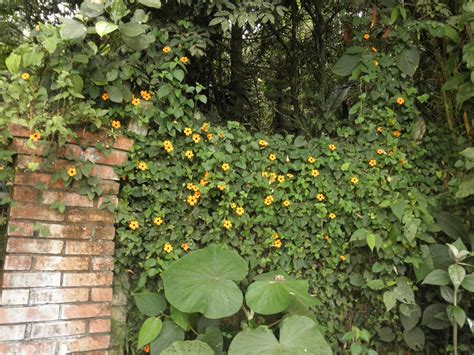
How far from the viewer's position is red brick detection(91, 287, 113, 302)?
2039mm

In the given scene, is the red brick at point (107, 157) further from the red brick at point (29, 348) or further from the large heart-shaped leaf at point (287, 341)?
the large heart-shaped leaf at point (287, 341)

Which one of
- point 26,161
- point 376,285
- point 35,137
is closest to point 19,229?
point 26,161

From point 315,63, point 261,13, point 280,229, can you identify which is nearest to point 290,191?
point 280,229

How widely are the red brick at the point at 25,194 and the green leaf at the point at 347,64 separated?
2.07 metres

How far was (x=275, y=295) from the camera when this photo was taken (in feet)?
6.73

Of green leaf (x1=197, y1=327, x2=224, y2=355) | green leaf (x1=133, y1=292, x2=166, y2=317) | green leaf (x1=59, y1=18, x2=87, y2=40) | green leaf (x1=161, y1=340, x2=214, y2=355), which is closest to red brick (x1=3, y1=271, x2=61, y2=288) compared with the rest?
green leaf (x1=133, y1=292, x2=166, y2=317)

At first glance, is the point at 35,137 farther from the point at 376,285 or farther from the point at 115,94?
the point at 376,285

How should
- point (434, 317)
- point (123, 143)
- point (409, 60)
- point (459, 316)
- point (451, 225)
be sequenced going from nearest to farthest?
point (123, 143) < point (459, 316) < point (434, 317) < point (451, 225) < point (409, 60)

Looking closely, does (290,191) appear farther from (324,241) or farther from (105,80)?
(105,80)

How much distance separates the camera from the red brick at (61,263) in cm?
192

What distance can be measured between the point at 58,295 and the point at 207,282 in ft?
2.27

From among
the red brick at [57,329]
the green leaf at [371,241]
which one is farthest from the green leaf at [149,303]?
the green leaf at [371,241]

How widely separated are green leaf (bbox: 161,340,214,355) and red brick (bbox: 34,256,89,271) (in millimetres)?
559

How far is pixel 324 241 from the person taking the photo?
Result: 2539mm
